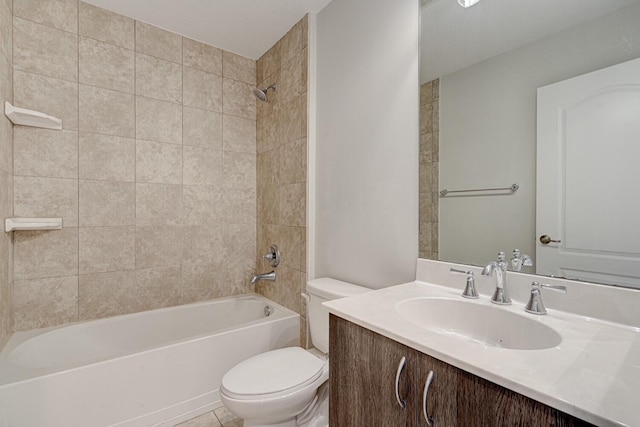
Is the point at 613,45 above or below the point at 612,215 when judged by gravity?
above

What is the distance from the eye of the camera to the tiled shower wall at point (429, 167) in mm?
1312

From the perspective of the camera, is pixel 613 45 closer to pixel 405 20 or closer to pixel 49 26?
pixel 405 20

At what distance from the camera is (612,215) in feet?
2.84

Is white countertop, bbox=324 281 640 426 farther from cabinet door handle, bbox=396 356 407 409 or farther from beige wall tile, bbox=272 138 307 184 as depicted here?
beige wall tile, bbox=272 138 307 184

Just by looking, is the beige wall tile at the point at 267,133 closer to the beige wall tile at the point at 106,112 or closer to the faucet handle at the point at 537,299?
the beige wall tile at the point at 106,112

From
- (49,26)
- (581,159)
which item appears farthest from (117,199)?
(581,159)

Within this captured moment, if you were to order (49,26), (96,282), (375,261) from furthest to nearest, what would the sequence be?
(96,282), (49,26), (375,261)

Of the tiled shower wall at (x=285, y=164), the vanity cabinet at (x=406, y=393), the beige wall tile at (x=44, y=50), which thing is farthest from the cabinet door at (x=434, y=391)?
the beige wall tile at (x=44, y=50)

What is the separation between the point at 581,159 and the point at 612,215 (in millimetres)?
190

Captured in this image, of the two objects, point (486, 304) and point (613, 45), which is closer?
point (613, 45)

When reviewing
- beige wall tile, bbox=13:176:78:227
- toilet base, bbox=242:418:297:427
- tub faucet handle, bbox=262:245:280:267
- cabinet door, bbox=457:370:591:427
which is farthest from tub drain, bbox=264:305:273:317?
cabinet door, bbox=457:370:591:427

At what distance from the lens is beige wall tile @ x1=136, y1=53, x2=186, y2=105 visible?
2.07 metres

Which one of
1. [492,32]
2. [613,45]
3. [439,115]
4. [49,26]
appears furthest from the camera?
[49,26]

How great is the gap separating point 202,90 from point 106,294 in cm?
166
